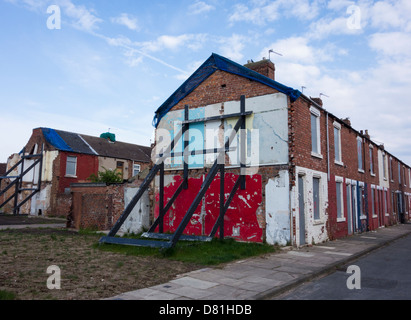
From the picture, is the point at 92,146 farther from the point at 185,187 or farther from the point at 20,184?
the point at 185,187

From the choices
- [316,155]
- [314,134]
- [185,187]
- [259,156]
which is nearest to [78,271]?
[185,187]

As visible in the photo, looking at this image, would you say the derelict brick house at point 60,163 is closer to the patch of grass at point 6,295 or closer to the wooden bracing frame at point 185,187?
the wooden bracing frame at point 185,187

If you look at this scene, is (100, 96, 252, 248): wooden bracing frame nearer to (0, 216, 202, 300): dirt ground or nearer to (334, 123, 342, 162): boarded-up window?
(0, 216, 202, 300): dirt ground

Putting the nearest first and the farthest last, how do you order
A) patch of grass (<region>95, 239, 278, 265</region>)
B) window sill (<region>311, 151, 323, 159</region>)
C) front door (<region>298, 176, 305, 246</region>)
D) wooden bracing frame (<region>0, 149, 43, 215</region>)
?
patch of grass (<region>95, 239, 278, 265</region>)
front door (<region>298, 176, 305, 246</region>)
window sill (<region>311, 151, 323, 159</region>)
wooden bracing frame (<region>0, 149, 43, 215</region>)

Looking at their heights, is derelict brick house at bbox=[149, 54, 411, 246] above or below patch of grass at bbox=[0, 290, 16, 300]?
above

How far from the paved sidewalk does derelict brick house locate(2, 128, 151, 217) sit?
18.6 m

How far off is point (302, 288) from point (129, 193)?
10510 millimetres

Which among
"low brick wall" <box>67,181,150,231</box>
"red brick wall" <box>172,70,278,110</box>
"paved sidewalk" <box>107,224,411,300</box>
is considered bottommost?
"paved sidewalk" <box>107,224,411,300</box>

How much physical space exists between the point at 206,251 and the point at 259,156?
432 centimetres

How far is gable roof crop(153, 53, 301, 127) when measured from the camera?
12016mm

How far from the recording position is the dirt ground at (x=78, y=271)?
18.4 ft

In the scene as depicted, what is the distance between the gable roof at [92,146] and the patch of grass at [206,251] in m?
21.4

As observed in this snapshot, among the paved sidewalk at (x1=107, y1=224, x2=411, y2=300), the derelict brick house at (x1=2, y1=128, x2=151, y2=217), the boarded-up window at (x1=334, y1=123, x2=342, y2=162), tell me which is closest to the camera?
the paved sidewalk at (x1=107, y1=224, x2=411, y2=300)

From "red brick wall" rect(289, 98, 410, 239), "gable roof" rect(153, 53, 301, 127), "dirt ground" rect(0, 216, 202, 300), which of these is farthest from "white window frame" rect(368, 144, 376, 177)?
"dirt ground" rect(0, 216, 202, 300)
